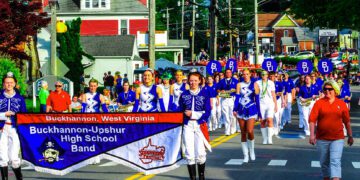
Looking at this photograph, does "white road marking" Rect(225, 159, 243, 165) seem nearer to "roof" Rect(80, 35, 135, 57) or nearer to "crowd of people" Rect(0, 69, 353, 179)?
"crowd of people" Rect(0, 69, 353, 179)

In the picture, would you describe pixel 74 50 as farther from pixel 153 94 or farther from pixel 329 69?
pixel 153 94

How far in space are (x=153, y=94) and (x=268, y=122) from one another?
7076 mm

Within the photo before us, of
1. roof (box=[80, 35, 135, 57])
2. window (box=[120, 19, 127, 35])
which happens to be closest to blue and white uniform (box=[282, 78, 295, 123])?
roof (box=[80, 35, 135, 57])

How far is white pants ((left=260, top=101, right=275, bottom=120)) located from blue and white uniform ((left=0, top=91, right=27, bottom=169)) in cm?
961

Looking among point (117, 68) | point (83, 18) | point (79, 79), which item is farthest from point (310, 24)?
point (83, 18)

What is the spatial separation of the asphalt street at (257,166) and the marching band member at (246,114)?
1.17ft

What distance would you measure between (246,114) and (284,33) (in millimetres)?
142749

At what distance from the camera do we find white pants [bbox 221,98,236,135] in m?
28.5

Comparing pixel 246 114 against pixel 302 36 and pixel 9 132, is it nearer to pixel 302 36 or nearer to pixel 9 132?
pixel 9 132

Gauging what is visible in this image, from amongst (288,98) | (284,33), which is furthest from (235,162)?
(284,33)

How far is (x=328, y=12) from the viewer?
46.2 m

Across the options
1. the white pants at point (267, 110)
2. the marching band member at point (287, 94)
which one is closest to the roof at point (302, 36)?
the marching band member at point (287, 94)

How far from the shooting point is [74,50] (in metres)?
57.5

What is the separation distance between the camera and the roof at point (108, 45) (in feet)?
220
